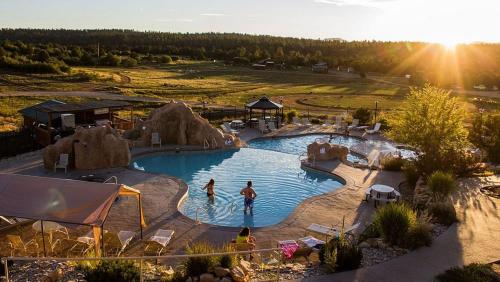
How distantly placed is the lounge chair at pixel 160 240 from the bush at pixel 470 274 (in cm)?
702

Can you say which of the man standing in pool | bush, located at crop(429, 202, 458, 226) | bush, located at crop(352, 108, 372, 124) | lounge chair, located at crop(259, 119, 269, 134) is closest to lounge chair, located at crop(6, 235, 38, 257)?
the man standing in pool

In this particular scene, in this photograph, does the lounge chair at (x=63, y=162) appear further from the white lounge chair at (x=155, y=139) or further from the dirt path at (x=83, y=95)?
the dirt path at (x=83, y=95)

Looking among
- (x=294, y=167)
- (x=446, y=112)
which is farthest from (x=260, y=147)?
(x=446, y=112)

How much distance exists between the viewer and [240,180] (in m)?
21.8

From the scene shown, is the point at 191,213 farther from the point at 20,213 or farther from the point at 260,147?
the point at 260,147

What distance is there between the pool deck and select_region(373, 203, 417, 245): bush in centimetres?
225

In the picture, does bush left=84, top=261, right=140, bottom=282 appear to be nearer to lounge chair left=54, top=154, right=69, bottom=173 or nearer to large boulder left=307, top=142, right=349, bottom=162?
lounge chair left=54, top=154, right=69, bottom=173

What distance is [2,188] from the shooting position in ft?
42.9

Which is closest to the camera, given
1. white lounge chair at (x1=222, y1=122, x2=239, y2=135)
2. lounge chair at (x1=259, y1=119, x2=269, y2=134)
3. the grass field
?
white lounge chair at (x1=222, y1=122, x2=239, y2=135)

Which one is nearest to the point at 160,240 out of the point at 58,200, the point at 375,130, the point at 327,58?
the point at 58,200

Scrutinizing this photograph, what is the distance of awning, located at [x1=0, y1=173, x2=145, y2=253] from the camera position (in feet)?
39.8

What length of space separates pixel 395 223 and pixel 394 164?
10388 mm

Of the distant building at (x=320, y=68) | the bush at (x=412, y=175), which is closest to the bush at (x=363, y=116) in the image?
the bush at (x=412, y=175)

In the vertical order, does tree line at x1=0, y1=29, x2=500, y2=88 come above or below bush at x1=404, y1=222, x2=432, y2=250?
above
